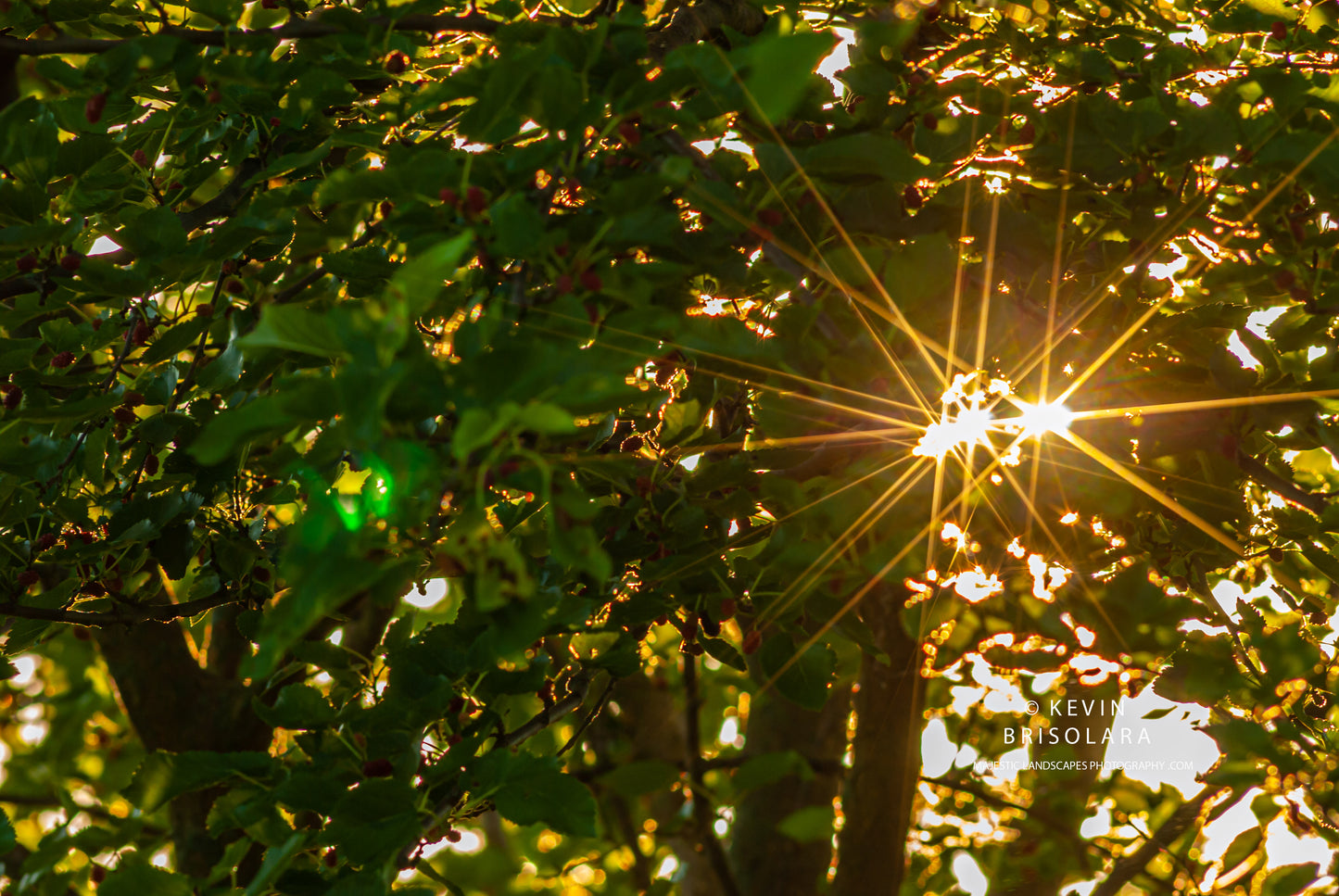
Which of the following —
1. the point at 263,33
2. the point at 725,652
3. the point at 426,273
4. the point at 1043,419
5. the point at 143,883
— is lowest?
the point at 143,883

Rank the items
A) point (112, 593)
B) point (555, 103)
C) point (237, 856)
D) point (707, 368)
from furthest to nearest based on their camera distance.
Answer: point (112, 593)
point (707, 368)
point (237, 856)
point (555, 103)

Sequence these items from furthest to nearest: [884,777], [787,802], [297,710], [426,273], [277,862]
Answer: [787,802], [884,777], [297,710], [277,862], [426,273]

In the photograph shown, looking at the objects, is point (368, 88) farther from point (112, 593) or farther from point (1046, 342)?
point (1046, 342)

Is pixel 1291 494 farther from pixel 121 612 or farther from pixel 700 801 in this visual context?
pixel 121 612

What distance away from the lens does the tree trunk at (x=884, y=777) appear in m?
2.25

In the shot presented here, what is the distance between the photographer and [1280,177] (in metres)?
1.41

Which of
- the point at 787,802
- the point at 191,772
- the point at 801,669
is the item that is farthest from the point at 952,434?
the point at 787,802

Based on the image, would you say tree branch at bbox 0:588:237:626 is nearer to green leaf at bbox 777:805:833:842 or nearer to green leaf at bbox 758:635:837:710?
green leaf at bbox 758:635:837:710

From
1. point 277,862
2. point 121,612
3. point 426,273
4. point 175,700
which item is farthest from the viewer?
point 175,700

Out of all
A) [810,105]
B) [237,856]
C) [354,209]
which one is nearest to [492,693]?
[237,856]

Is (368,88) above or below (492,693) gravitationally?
above

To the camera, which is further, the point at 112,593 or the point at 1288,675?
the point at 112,593

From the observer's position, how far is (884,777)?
2.32m

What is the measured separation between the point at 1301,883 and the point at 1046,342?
31.9 inches
